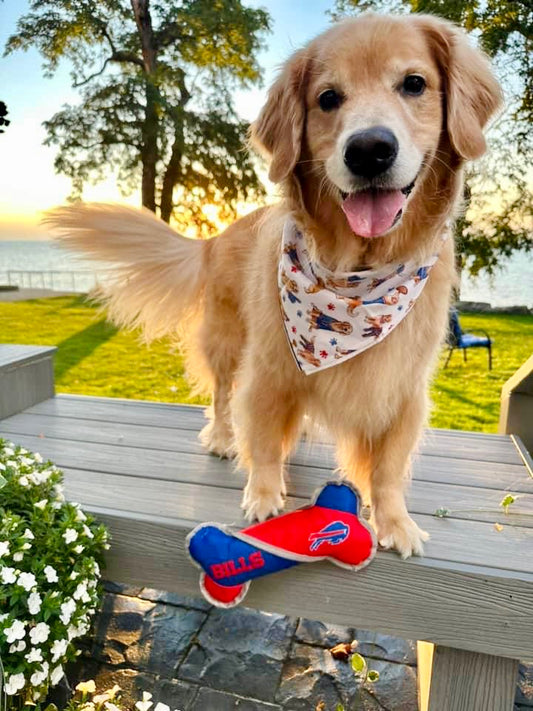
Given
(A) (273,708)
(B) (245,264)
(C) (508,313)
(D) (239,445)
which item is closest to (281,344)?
(D) (239,445)

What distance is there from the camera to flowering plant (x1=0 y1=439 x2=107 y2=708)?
4.17ft

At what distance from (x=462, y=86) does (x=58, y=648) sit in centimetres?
163

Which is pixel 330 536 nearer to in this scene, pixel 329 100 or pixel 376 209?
pixel 376 209

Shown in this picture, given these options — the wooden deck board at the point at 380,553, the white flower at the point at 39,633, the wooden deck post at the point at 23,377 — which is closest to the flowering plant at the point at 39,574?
the white flower at the point at 39,633

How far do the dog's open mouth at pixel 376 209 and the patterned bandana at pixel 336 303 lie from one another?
0.71 ft

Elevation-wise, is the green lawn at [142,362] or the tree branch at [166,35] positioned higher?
the tree branch at [166,35]

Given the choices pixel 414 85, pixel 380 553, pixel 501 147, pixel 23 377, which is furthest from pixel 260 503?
pixel 501 147

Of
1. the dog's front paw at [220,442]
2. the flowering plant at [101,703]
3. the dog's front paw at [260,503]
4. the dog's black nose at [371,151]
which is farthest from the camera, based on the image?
the dog's front paw at [220,442]

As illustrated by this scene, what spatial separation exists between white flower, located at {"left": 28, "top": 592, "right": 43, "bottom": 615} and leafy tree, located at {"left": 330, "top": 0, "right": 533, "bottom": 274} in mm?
2792

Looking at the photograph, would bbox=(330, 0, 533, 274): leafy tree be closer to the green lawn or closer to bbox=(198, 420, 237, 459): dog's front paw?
the green lawn

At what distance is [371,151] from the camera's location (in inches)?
46.4

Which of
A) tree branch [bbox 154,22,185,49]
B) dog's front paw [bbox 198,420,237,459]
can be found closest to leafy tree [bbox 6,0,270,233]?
tree branch [bbox 154,22,185,49]

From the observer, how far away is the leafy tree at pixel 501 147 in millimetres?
3387

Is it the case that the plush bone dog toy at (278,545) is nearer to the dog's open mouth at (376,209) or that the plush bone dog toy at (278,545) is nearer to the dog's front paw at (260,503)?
the dog's front paw at (260,503)
